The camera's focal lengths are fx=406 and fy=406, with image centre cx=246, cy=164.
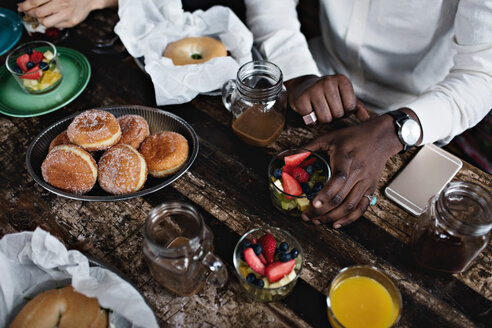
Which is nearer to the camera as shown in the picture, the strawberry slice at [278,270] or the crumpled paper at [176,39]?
the strawberry slice at [278,270]

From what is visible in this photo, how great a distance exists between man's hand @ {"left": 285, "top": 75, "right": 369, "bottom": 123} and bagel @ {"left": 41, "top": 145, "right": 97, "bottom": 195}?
0.63 metres

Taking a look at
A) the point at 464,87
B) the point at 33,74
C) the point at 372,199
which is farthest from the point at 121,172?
the point at 464,87

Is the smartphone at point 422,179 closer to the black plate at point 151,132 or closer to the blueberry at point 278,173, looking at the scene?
the blueberry at point 278,173

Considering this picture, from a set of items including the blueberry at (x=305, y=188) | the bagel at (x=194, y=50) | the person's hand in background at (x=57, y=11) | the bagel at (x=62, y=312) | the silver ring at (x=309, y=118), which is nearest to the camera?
the bagel at (x=62, y=312)

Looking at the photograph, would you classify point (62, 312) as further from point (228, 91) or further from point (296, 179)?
point (228, 91)

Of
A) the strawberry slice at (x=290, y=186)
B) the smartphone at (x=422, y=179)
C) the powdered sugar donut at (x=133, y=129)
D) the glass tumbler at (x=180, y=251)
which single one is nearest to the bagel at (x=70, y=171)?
the powdered sugar donut at (x=133, y=129)

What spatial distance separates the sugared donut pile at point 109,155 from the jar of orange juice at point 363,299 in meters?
0.53

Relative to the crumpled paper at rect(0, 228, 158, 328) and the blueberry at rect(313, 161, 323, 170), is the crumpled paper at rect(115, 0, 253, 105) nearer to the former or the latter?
the blueberry at rect(313, 161, 323, 170)

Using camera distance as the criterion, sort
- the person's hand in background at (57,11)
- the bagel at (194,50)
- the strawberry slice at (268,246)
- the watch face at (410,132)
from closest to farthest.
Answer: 1. the strawberry slice at (268,246)
2. the watch face at (410,132)
3. the bagel at (194,50)
4. the person's hand in background at (57,11)

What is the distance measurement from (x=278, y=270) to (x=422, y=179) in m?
0.51

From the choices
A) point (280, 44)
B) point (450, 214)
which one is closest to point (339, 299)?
point (450, 214)

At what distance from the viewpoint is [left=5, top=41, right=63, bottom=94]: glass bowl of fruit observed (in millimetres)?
1307

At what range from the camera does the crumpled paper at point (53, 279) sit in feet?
2.64

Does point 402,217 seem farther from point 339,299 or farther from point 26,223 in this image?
point 26,223
